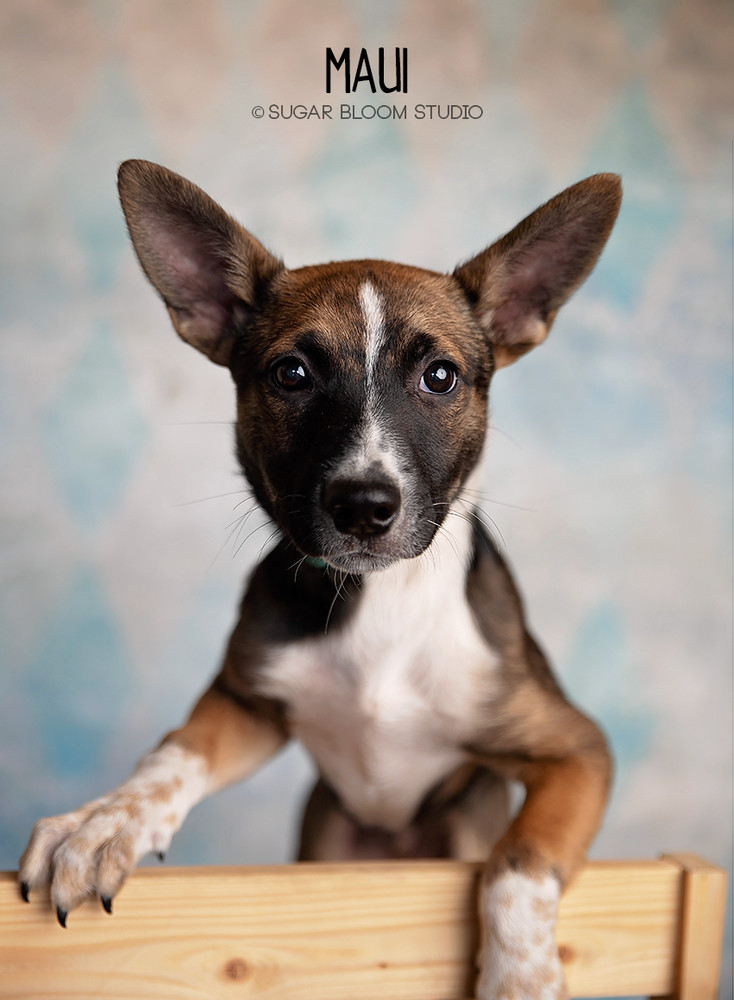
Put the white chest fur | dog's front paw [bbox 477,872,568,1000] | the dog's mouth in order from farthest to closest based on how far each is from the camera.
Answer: the white chest fur < the dog's mouth < dog's front paw [bbox 477,872,568,1000]

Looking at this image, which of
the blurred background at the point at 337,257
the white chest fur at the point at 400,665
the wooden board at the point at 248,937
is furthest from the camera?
the blurred background at the point at 337,257

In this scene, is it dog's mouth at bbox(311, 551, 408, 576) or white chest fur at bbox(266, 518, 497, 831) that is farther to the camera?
white chest fur at bbox(266, 518, 497, 831)

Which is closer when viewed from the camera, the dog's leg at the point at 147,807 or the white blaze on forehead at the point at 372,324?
the dog's leg at the point at 147,807

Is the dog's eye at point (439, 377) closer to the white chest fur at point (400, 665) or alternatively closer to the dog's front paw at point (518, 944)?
the white chest fur at point (400, 665)

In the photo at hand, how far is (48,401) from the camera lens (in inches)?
137

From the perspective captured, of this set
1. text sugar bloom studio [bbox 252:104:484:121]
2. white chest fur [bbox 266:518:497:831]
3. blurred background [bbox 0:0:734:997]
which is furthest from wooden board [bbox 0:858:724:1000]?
text sugar bloom studio [bbox 252:104:484:121]

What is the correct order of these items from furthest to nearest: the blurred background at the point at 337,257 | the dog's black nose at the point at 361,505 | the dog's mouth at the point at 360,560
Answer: the blurred background at the point at 337,257, the dog's mouth at the point at 360,560, the dog's black nose at the point at 361,505

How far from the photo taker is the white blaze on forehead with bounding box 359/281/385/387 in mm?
2111

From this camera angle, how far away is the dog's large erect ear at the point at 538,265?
2156 mm

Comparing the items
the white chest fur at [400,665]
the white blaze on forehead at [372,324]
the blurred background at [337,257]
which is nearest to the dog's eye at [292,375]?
the white blaze on forehead at [372,324]

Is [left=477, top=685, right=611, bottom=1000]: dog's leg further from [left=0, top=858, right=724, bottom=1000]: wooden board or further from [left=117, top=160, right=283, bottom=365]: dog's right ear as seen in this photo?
[left=117, top=160, right=283, bottom=365]: dog's right ear

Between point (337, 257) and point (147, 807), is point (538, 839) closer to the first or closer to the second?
point (147, 807)

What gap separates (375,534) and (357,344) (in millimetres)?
442

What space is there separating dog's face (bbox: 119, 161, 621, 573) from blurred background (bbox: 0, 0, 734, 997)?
1.19m
